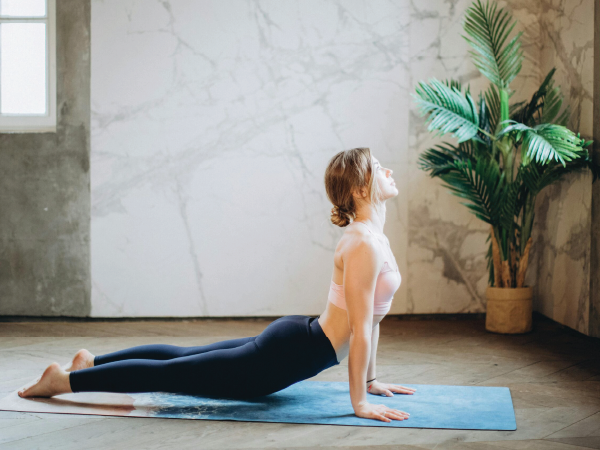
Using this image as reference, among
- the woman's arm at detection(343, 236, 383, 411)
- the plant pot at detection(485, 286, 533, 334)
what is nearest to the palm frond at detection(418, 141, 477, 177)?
the plant pot at detection(485, 286, 533, 334)

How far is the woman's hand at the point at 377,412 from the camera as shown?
1785 millimetres

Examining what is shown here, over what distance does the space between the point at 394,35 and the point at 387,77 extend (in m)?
0.26

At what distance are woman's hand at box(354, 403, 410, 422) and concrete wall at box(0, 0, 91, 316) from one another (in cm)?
242

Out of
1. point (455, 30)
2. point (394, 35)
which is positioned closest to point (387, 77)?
point (394, 35)

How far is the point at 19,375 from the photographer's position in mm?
2410

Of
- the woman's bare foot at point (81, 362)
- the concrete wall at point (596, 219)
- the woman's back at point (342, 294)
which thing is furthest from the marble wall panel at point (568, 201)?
the woman's bare foot at point (81, 362)

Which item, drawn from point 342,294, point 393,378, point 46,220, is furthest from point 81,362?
point 46,220

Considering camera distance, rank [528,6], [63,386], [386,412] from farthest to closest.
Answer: [528,6]
[63,386]
[386,412]

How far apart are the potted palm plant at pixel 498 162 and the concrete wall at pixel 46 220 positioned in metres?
2.15

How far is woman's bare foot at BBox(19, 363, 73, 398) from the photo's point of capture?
1949 millimetres

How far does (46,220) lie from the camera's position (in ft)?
12.0

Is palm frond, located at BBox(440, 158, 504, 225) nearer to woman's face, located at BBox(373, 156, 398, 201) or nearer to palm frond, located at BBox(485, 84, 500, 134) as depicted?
palm frond, located at BBox(485, 84, 500, 134)

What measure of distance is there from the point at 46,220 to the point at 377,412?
270cm

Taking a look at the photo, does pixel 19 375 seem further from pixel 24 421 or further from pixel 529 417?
pixel 529 417
